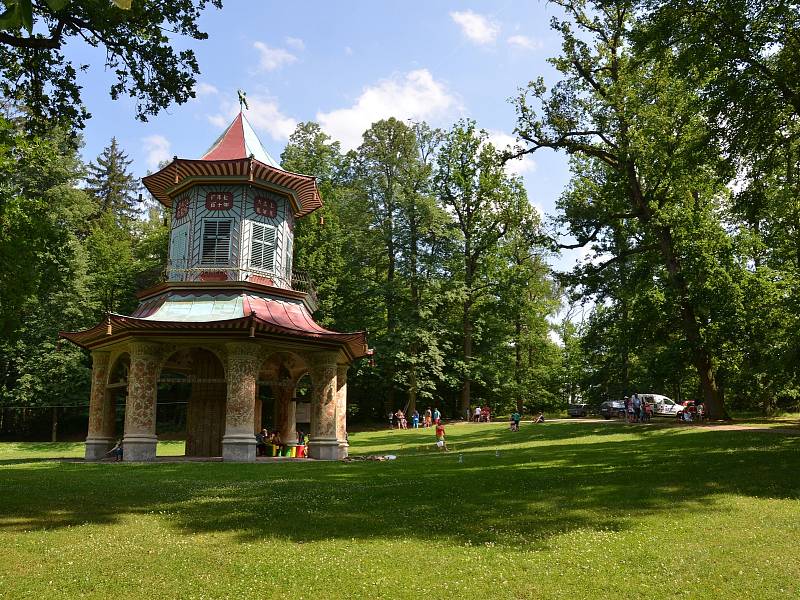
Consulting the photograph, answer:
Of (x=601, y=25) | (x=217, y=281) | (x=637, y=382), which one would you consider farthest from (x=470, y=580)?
(x=637, y=382)

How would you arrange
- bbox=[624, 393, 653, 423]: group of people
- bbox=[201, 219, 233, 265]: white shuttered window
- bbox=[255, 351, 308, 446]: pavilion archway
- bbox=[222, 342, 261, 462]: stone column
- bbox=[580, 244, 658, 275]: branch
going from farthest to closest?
bbox=[624, 393, 653, 423]: group of people < bbox=[580, 244, 658, 275]: branch < bbox=[255, 351, 308, 446]: pavilion archway < bbox=[201, 219, 233, 265]: white shuttered window < bbox=[222, 342, 261, 462]: stone column

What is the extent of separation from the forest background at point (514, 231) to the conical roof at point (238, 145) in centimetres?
671

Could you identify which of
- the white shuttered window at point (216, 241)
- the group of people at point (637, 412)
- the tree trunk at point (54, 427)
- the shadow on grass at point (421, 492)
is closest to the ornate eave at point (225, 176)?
the white shuttered window at point (216, 241)

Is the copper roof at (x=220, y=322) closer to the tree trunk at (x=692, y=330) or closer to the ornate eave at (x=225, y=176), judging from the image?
the ornate eave at (x=225, y=176)

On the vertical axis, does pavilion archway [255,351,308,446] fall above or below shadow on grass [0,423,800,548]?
above

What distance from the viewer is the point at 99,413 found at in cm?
2594

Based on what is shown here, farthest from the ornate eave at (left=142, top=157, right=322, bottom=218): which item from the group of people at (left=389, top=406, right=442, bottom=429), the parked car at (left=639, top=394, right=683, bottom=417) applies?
the parked car at (left=639, top=394, right=683, bottom=417)

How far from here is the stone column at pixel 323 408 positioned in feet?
81.3

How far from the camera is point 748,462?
17172 millimetres

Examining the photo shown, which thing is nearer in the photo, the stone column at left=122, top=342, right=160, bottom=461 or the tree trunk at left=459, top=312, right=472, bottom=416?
the stone column at left=122, top=342, right=160, bottom=461

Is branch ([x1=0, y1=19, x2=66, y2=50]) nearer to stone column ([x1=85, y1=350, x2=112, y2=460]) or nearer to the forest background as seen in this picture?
the forest background

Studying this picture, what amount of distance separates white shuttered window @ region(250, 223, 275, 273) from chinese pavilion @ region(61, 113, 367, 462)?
0.04 meters

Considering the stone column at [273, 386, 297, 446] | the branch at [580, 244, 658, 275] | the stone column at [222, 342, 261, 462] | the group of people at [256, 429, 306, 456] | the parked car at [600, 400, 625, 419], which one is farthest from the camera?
the parked car at [600, 400, 625, 419]

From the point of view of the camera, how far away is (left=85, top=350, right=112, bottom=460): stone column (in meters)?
25.5
